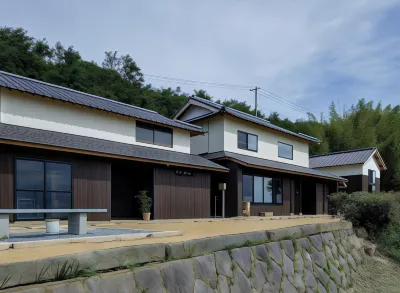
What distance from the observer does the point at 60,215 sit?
994 cm

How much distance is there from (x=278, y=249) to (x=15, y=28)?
36661 millimetres

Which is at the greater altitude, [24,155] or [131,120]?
[131,120]

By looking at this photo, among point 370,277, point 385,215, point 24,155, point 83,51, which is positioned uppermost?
point 83,51

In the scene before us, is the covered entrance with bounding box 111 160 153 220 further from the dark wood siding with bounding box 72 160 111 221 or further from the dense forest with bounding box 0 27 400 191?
the dense forest with bounding box 0 27 400 191

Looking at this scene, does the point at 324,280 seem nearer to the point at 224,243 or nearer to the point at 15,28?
the point at 224,243

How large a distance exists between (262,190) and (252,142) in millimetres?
2426

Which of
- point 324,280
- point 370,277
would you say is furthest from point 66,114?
point 370,277

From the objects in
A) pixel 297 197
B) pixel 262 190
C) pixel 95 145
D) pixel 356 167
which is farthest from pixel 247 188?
pixel 356 167

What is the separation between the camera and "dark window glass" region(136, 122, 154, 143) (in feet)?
44.7

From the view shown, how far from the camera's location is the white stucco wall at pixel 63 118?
401 inches

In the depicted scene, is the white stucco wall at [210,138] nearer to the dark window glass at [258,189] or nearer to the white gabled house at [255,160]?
the white gabled house at [255,160]

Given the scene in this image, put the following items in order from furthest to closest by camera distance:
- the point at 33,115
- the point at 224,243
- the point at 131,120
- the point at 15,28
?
the point at 15,28
the point at 131,120
the point at 33,115
the point at 224,243

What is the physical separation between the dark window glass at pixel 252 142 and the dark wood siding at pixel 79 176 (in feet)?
28.0

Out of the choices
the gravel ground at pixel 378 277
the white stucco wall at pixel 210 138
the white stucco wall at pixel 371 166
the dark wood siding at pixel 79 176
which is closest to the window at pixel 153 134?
the white stucco wall at pixel 210 138
